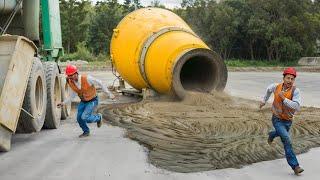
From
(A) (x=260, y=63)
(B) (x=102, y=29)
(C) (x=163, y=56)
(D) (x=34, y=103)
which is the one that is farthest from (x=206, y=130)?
(B) (x=102, y=29)

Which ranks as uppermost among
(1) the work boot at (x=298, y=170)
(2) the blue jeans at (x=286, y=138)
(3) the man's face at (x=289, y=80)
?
(3) the man's face at (x=289, y=80)

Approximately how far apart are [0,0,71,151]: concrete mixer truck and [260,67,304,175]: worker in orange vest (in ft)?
11.1

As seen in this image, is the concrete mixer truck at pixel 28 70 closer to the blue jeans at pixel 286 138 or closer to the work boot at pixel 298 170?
the blue jeans at pixel 286 138

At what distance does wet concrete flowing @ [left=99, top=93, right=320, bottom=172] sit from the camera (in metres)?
6.96

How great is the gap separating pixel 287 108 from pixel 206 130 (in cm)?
263

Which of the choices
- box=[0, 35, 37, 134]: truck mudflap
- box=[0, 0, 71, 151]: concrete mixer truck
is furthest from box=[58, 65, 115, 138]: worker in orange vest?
box=[0, 35, 37, 134]: truck mudflap

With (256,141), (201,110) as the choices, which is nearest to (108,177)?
(256,141)

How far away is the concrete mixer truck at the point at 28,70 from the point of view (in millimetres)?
7062

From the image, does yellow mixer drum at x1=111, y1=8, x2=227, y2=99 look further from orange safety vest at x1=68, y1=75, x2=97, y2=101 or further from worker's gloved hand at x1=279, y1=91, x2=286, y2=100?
worker's gloved hand at x1=279, y1=91, x2=286, y2=100

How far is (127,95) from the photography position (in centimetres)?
1623

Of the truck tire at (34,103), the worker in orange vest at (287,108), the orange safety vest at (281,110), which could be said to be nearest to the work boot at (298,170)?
the worker in orange vest at (287,108)


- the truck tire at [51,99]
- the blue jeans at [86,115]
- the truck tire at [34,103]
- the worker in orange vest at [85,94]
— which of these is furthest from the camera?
the truck tire at [51,99]

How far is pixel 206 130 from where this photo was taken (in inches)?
353

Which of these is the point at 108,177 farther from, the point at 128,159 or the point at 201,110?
the point at 201,110
